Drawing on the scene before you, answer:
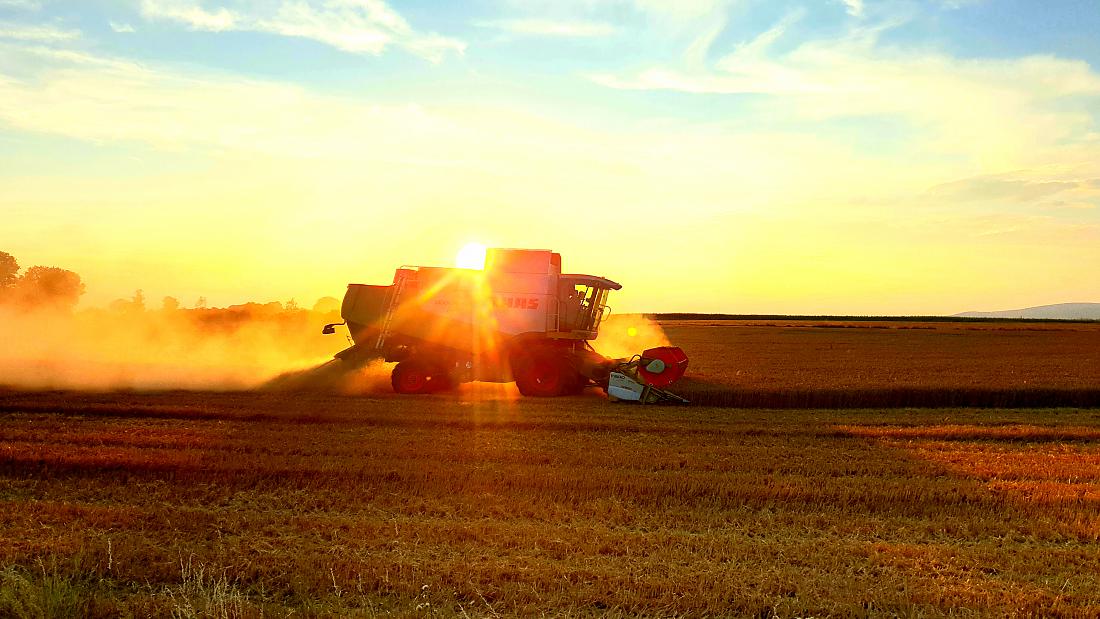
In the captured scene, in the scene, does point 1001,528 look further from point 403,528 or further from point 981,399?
point 981,399

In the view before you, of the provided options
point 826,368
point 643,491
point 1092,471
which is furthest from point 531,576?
point 826,368

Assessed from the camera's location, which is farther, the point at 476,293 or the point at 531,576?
the point at 476,293

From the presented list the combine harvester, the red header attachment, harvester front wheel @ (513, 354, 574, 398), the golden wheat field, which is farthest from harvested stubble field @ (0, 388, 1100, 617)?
the combine harvester

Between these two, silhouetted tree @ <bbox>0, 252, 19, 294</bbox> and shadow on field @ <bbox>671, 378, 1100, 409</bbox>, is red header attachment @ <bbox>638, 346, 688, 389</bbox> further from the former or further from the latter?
silhouetted tree @ <bbox>0, 252, 19, 294</bbox>

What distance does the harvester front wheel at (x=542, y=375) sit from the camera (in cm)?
1909

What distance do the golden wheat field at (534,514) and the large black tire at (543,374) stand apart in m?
3.49

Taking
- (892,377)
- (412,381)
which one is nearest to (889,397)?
(892,377)

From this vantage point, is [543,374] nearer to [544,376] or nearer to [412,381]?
[544,376]

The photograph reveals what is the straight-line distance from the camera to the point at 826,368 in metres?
23.1

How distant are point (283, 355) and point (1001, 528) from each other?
749 inches

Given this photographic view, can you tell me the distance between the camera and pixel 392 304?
19672mm

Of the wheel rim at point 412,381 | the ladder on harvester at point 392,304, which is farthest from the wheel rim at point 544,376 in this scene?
the ladder on harvester at point 392,304

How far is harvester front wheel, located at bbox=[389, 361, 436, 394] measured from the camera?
768 inches

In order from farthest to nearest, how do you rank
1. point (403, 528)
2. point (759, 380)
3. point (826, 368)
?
1. point (826, 368)
2. point (759, 380)
3. point (403, 528)
